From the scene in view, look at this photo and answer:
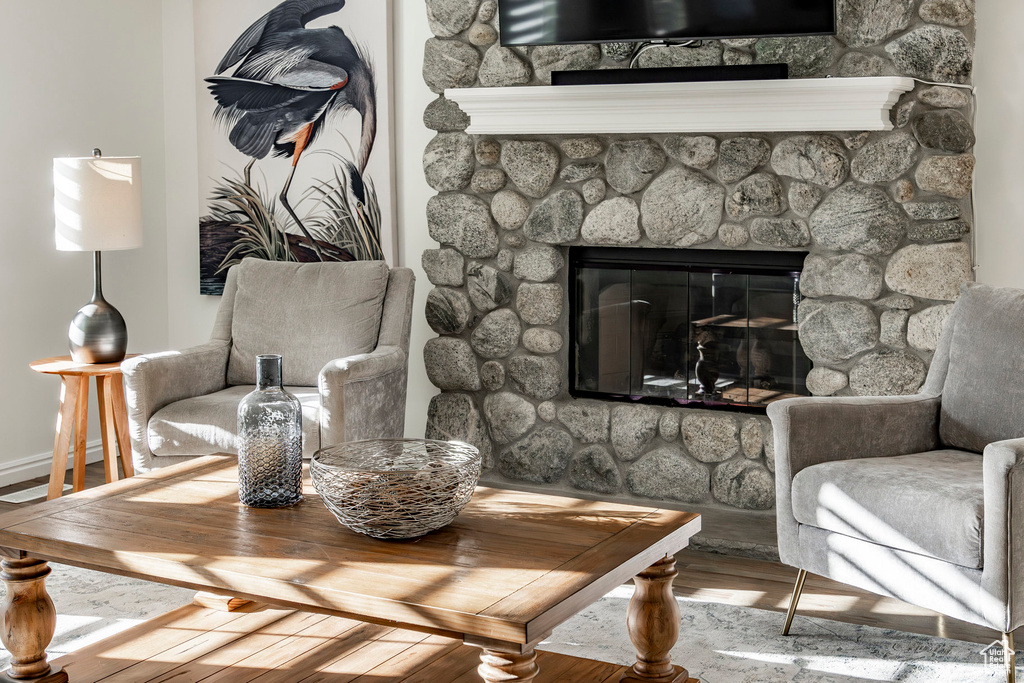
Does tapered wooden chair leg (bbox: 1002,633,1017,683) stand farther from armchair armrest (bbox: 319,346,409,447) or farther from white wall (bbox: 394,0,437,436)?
white wall (bbox: 394,0,437,436)

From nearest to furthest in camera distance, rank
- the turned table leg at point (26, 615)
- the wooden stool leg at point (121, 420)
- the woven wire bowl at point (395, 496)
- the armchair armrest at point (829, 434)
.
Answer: the woven wire bowl at point (395, 496)
the turned table leg at point (26, 615)
the armchair armrest at point (829, 434)
the wooden stool leg at point (121, 420)

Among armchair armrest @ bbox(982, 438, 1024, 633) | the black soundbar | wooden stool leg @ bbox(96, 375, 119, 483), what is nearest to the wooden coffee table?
armchair armrest @ bbox(982, 438, 1024, 633)

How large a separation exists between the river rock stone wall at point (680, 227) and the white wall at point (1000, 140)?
13cm

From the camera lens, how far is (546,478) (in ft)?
12.9

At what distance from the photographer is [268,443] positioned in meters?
2.16

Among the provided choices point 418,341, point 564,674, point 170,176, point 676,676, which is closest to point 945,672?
point 676,676

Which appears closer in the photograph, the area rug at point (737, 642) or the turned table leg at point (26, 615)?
the turned table leg at point (26, 615)

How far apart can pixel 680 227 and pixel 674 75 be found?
20.0 inches

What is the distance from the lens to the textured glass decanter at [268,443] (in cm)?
216

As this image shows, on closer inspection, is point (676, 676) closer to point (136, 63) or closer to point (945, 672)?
point (945, 672)

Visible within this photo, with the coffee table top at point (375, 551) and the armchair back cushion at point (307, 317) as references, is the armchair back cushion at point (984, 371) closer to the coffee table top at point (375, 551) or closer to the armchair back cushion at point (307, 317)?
the coffee table top at point (375, 551)

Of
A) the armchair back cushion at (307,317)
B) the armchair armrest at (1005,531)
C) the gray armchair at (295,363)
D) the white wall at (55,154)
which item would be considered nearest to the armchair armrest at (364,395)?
the gray armchair at (295,363)

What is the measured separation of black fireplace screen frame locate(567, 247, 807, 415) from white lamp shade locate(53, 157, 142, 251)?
1.60 m

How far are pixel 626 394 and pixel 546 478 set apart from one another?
436 millimetres
